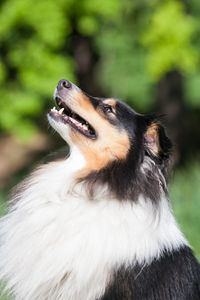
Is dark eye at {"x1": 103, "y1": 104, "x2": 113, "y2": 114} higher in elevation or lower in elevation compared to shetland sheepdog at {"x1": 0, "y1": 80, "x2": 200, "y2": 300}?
higher

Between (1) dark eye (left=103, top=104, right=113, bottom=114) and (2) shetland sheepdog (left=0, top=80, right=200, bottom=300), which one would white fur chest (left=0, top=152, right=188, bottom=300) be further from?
(1) dark eye (left=103, top=104, right=113, bottom=114)

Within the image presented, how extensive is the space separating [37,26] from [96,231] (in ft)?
15.5

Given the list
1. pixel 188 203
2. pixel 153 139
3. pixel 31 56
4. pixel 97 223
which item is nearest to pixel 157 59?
pixel 31 56

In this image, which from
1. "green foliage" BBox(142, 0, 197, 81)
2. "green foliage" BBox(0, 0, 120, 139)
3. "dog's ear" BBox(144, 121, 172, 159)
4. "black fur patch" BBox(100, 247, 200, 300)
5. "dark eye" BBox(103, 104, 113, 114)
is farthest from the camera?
"green foliage" BBox(142, 0, 197, 81)

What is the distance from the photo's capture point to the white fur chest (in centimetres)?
379

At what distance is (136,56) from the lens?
38.6 feet

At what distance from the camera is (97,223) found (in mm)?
3881

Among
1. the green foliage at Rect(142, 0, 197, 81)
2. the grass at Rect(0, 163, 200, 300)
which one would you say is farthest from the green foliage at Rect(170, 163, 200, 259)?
the green foliage at Rect(142, 0, 197, 81)

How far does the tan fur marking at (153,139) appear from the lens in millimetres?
4098

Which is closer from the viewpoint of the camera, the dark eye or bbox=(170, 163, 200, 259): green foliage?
the dark eye

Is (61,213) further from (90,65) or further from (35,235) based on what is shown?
(90,65)

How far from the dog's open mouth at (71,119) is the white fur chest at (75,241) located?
34cm

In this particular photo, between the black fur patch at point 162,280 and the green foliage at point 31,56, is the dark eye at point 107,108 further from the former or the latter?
the green foliage at point 31,56

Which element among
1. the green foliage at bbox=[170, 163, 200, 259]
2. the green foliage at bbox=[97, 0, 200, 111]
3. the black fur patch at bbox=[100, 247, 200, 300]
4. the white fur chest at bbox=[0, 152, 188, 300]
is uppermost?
the white fur chest at bbox=[0, 152, 188, 300]
